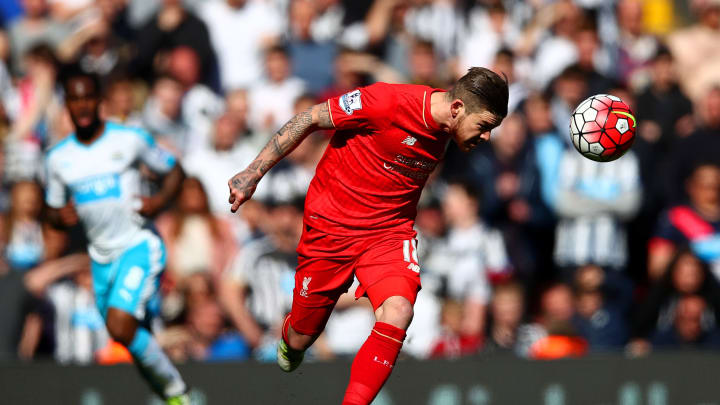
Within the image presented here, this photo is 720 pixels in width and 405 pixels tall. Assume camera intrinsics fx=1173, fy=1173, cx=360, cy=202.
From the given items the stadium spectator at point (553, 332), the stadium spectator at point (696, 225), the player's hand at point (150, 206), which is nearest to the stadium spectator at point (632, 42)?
the stadium spectator at point (696, 225)

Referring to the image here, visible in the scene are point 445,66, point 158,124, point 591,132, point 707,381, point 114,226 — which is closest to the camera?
point 591,132

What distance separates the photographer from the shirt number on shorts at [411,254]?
7363mm

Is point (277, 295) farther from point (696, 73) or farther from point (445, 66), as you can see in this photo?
point (696, 73)

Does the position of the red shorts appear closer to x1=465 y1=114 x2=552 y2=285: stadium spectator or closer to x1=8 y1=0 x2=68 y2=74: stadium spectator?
x1=465 y1=114 x2=552 y2=285: stadium spectator

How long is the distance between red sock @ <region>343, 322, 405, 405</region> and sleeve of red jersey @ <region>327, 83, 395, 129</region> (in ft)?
4.20

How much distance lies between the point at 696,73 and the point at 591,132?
6677 millimetres

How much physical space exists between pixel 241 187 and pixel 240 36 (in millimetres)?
A: 6244

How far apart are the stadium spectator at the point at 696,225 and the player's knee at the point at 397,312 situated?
5002 millimetres

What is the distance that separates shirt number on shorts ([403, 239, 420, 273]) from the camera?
7.36m

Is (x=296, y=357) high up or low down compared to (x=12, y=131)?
down

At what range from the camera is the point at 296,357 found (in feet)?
27.0

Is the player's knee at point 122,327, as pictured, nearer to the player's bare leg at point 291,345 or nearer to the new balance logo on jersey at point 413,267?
the player's bare leg at point 291,345

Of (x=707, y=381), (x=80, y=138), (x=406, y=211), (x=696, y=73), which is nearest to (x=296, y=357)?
(x=406, y=211)

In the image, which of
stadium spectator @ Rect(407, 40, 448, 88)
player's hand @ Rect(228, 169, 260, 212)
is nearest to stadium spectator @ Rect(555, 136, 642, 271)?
stadium spectator @ Rect(407, 40, 448, 88)
